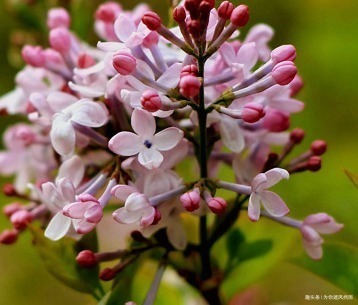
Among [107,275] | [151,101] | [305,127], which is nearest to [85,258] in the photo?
[107,275]

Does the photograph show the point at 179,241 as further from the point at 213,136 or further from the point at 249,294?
the point at 249,294

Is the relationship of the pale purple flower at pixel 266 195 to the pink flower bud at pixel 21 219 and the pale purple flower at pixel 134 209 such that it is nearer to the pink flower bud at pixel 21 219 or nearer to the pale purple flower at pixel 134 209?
the pale purple flower at pixel 134 209

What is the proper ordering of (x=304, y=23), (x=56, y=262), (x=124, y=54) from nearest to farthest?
(x=124, y=54) < (x=56, y=262) < (x=304, y=23)

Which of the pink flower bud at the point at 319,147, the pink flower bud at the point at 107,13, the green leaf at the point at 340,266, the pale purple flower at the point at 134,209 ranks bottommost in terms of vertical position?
the green leaf at the point at 340,266

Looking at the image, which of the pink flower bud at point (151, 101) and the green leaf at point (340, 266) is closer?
the pink flower bud at point (151, 101)

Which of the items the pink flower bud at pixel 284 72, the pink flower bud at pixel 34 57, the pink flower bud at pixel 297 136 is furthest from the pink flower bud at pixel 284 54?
the pink flower bud at pixel 34 57

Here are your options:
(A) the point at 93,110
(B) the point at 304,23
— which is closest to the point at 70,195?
(A) the point at 93,110
